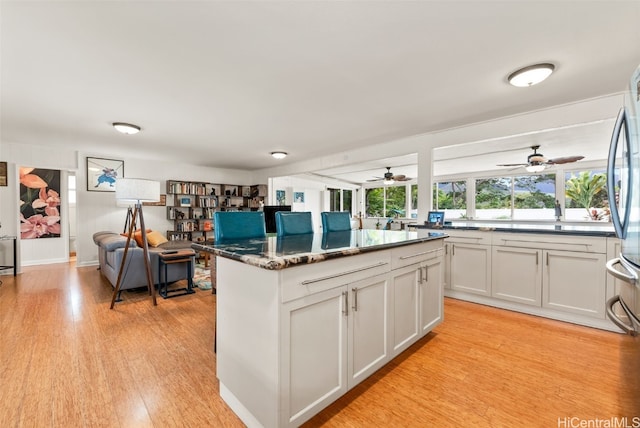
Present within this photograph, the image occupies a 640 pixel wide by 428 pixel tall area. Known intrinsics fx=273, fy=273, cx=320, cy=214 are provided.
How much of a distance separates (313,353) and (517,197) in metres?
7.93

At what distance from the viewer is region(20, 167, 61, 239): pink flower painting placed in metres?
5.62

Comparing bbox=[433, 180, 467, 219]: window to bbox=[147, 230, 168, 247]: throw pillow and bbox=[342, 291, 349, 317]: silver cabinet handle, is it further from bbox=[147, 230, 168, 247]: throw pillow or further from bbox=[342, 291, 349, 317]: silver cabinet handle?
bbox=[342, 291, 349, 317]: silver cabinet handle

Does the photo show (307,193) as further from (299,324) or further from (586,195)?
(299,324)

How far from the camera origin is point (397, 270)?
75.9 inches

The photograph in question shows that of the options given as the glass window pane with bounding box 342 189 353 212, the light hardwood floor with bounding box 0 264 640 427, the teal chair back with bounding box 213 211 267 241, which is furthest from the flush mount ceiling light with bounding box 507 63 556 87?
the glass window pane with bounding box 342 189 353 212

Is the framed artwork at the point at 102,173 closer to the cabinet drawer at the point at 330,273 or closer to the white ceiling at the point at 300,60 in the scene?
the white ceiling at the point at 300,60

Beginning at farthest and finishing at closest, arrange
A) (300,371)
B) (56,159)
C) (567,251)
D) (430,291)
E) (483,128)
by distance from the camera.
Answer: (56,159) < (483,128) < (567,251) < (430,291) < (300,371)

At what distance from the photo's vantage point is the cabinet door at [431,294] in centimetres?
223

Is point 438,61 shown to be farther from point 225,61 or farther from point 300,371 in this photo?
point 300,371

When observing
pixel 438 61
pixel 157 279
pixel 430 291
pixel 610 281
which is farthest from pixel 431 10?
pixel 157 279

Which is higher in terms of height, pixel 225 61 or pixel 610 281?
pixel 225 61

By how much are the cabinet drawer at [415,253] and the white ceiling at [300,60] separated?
1.50 m

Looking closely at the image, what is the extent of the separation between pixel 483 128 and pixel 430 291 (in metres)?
2.58

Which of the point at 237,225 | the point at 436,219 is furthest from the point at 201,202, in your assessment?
the point at 436,219
